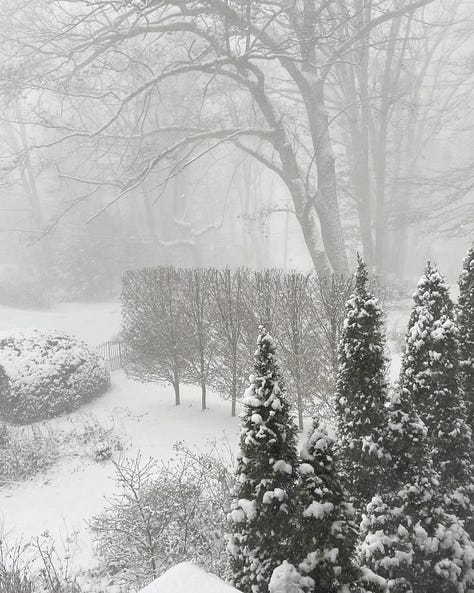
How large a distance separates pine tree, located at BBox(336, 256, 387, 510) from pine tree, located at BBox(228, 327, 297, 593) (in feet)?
4.26

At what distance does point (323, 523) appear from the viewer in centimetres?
381

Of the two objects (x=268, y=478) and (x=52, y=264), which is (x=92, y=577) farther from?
(x=52, y=264)

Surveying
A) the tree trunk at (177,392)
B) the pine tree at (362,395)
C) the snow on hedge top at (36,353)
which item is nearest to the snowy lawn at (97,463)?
the tree trunk at (177,392)

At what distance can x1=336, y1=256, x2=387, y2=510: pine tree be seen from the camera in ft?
16.6

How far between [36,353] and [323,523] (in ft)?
38.9

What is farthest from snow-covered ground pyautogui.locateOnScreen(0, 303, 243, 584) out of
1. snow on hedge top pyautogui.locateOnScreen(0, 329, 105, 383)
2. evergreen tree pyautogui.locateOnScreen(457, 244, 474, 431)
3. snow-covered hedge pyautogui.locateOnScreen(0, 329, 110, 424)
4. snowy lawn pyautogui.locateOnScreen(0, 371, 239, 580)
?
evergreen tree pyautogui.locateOnScreen(457, 244, 474, 431)

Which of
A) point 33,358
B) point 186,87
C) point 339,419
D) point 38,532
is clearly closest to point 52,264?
point 186,87

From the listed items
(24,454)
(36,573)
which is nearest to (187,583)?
(36,573)

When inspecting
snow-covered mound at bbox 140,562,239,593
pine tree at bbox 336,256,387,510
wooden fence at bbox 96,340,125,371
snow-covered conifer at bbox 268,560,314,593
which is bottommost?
wooden fence at bbox 96,340,125,371

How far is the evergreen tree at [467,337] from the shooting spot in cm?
613

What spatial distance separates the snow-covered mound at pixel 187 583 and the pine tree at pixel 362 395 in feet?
7.31

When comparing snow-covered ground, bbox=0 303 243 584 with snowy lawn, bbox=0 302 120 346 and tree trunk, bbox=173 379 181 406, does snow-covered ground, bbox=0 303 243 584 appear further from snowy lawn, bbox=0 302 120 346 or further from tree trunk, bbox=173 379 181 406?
snowy lawn, bbox=0 302 120 346

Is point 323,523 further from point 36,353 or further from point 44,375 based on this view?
point 36,353

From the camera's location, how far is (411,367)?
19.4ft
